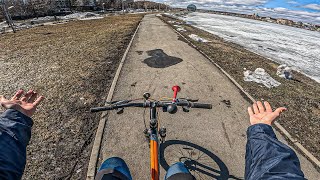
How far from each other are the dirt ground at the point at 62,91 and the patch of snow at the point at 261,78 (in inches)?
263

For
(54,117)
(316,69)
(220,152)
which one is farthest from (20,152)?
(316,69)

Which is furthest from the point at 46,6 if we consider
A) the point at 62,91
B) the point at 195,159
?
the point at 195,159

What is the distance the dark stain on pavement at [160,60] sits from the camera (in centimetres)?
1098

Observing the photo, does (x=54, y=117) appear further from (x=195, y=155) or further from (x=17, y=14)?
(x=17, y=14)

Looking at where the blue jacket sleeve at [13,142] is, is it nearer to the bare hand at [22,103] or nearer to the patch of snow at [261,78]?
the bare hand at [22,103]

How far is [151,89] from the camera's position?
312 inches

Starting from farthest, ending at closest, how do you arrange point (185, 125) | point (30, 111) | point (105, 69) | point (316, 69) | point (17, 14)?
point (17, 14) < point (316, 69) < point (105, 69) < point (185, 125) < point (30, 111)

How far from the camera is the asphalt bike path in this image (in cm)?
448

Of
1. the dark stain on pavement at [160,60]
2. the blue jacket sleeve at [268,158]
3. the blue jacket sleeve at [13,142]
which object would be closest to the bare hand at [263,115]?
the blue jacket sleeve at [268,158]

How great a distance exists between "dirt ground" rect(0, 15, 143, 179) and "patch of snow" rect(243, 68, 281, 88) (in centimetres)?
668

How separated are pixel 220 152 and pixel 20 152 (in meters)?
4.38

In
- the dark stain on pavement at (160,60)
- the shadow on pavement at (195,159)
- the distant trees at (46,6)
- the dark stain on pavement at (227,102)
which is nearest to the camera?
the shadow on pavement at (195,159)

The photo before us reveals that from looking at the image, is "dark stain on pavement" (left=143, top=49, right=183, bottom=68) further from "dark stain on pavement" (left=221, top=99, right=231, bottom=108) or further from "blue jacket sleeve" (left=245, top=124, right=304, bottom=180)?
"blue jacket sleeve" (left=245, top=124, right=304, bottom=180)

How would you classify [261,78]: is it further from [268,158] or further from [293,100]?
[268,158]
